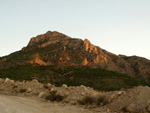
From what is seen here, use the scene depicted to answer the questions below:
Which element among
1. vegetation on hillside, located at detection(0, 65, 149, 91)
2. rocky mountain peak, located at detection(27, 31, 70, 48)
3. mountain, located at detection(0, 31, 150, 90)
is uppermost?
A: rocky mountain peak, located at detection(27, 31, 70, 48)

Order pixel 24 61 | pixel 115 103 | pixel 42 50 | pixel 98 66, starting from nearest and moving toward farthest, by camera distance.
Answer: pixel 115 103 → pixel 24 61 → pixel 98 66 → pixel 42 50

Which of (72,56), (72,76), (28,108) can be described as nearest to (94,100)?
(28,108)

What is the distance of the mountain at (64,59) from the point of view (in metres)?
85.8

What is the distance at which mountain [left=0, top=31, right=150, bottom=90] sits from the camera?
8578 centimetres

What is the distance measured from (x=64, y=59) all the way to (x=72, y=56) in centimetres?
600

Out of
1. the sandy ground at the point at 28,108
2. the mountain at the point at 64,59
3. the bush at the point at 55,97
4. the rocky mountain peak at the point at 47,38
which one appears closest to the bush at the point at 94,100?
the sandy ground at the point at 28,108

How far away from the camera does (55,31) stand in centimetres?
13825

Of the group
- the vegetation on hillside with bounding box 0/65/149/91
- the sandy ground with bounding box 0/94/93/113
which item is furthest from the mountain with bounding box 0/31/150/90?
Result: the sandy ground with bounding box 0/94/93/113

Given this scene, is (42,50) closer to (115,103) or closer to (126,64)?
(126,64)

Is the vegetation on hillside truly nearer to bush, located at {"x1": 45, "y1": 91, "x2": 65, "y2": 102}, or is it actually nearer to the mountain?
the mountain

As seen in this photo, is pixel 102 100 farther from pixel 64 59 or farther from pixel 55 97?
pixel 64 59

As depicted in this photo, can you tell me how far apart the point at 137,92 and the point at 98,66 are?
293 feet

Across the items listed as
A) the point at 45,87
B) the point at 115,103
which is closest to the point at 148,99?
the point at 115,103

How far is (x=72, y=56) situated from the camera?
99.7 meters
